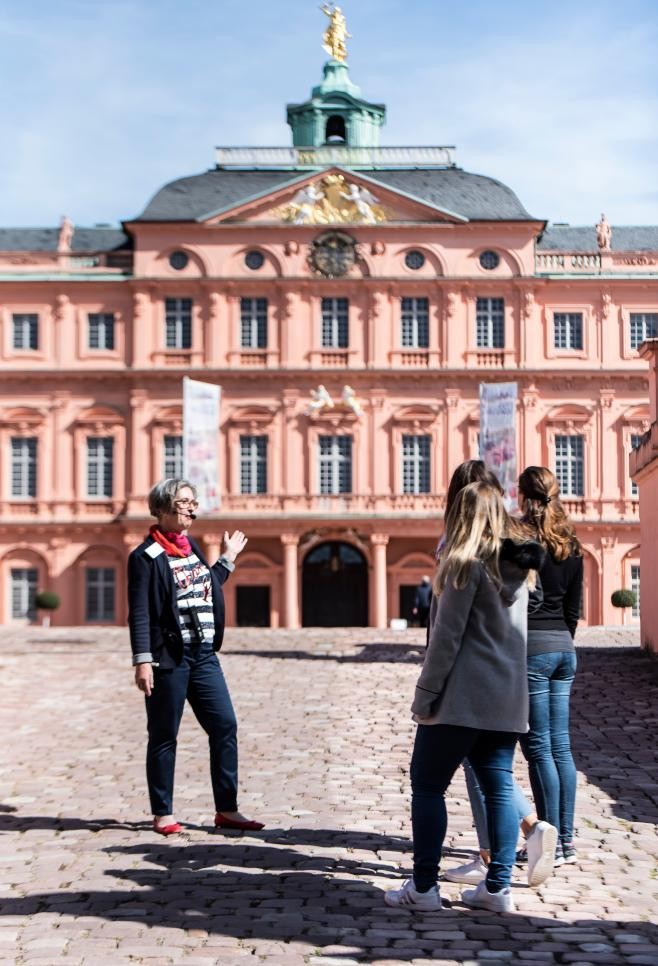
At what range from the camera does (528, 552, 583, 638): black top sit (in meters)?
8.00

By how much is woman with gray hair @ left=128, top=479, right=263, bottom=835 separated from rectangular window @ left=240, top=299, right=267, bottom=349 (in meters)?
36.1

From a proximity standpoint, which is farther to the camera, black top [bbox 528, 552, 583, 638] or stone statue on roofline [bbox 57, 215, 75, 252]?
stone statue on roofline [bbox 57, 215, 75, 252]

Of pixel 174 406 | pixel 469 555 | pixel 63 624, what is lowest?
pixel 63 624

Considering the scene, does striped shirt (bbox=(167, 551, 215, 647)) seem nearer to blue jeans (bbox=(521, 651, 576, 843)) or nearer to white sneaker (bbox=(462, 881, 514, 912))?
blue jeans (bbox=(521, 651, 576, 843))

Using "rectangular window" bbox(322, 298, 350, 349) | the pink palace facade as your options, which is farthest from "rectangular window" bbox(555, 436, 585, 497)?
"rectangular window" bbox(322, 298, 350, 349)

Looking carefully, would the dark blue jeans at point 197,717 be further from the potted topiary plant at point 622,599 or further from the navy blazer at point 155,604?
the potted topiary plant at point 622,599

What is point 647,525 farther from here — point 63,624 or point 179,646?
point 63,624

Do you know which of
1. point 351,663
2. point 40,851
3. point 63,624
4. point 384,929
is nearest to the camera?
point 384,929

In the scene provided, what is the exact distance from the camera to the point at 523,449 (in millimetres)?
44750

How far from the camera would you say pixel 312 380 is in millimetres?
44875

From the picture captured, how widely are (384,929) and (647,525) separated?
1775cm

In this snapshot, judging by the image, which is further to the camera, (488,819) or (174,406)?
(174,406)

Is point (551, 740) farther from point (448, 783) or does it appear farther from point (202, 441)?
point (202, 441)

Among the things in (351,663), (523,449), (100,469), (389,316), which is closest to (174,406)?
(100,469)
